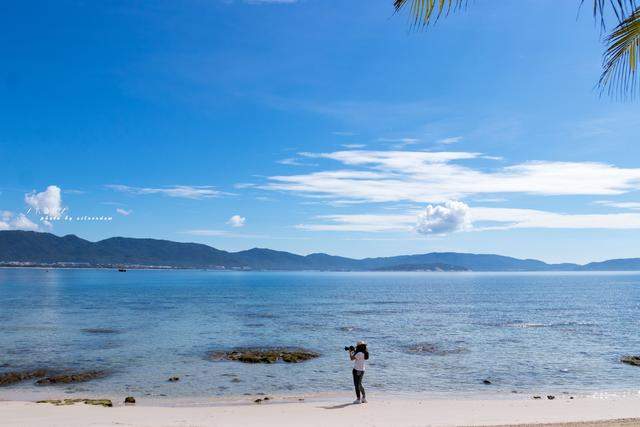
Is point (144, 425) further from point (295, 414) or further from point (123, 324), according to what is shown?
point (123, 324)

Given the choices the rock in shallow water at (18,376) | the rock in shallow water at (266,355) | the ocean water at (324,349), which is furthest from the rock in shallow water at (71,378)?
the rock in shallow water at (266,355)

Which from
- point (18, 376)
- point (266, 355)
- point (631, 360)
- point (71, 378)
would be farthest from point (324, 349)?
point (631, 360)

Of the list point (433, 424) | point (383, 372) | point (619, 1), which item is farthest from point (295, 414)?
point (619, 1)

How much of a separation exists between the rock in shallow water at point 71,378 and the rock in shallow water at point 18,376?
118 cm

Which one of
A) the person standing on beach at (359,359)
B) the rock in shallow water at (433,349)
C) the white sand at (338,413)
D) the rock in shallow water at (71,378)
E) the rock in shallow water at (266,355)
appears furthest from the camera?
the rock in shallow water at (433,349)

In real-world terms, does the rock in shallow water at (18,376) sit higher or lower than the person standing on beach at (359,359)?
lower

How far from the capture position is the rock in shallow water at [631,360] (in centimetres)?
3678

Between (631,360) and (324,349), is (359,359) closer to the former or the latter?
(324,349)

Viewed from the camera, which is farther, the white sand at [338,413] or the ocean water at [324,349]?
the ocean water at [324,349]

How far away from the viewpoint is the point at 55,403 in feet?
77.3

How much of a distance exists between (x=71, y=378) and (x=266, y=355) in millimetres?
13460

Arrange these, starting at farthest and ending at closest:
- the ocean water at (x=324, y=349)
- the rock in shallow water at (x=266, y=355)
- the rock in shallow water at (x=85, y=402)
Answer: the rock in shallow water at (x=266, y=355), the ocean water at (x=324, y=349), the rock in shallow water at (x=85, y=402)

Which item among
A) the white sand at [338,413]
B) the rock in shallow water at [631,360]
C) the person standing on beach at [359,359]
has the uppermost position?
the person standing on beach at [359,359]

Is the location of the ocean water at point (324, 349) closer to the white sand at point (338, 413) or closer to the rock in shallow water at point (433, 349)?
the rock in shallow water at point (433, 349)
